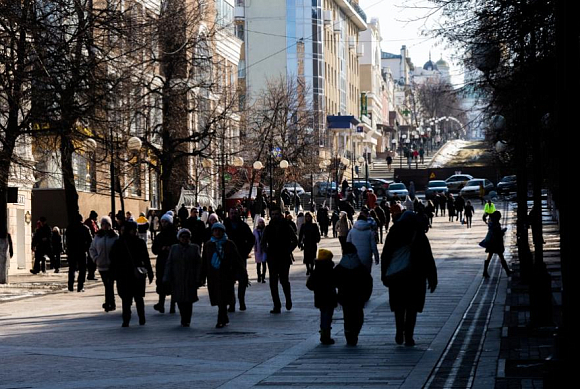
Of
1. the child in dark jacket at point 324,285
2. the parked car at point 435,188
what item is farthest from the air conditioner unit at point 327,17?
the child in dark jacket at point 324,285

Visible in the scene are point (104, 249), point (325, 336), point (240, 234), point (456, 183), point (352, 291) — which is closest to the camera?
point (352, 291)

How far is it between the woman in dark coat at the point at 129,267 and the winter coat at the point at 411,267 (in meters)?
5.02

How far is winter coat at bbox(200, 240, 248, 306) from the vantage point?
18.5 m

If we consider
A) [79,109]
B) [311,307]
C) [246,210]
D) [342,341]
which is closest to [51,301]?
[79,109]

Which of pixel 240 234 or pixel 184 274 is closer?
pixel 184 274

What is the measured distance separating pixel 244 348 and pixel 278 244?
589 centimetres

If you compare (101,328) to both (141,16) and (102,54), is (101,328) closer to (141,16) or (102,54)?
(102,54)

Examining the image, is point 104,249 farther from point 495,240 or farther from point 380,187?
point 380,187

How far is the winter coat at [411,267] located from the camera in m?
15.1

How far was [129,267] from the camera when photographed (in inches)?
754

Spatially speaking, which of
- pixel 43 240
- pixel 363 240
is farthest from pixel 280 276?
pixel 43 240

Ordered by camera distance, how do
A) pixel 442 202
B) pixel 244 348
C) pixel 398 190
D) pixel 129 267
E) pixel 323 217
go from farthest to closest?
pixel 398 190, pixel 442 202, pixel 323 217, pixel 129 267, pixel 244 348

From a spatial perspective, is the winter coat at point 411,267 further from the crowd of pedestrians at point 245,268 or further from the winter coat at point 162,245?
the winter coat at point 162,245

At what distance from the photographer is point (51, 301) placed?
25.0m
